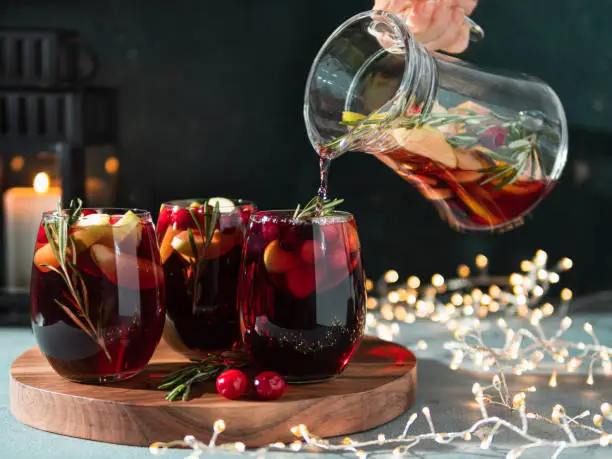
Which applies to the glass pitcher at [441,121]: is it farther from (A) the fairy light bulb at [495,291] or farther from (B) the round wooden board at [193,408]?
(A) the fairy light bulb at [495,291]

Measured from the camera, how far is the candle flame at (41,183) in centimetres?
142

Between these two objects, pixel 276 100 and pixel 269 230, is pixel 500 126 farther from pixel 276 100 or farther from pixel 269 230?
pixel 276 100

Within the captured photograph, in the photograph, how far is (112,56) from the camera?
1.64 metres

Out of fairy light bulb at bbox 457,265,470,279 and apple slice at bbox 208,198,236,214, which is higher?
apple slice at bbox 208,198,236,214

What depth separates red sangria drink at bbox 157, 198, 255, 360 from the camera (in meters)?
1.08

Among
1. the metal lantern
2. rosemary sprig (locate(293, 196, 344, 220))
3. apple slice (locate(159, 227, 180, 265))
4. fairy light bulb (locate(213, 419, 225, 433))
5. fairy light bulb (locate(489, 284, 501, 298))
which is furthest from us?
fairy light bulb (locate(489, 284, 501, 298))

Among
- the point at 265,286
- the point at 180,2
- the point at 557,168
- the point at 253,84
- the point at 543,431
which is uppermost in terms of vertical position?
the point at 180,2

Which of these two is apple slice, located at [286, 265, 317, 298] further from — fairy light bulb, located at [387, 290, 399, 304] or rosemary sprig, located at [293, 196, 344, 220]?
fairy light bulb, located at [387, 290, 399, 304]

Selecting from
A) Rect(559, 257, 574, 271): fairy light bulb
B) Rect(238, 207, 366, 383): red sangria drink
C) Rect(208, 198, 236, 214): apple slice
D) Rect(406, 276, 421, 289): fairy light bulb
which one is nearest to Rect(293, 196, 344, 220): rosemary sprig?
Rect(238, 207, 366, 383): red sangria drink

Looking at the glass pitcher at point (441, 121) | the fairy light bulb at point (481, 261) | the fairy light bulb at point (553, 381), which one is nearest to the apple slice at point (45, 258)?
the glass pitcher at point (441, 121)

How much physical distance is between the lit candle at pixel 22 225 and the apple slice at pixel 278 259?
0.59 m

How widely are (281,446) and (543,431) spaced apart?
1.03 feet

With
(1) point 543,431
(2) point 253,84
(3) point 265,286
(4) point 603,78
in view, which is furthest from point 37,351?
(4) point 603,78

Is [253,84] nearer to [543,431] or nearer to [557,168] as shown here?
[557,168]
